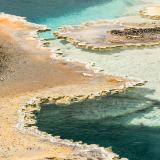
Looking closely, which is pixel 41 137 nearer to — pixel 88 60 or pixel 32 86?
pixel 32 86

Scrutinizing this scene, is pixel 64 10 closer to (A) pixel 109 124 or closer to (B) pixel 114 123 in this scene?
(B) pixel 114 123

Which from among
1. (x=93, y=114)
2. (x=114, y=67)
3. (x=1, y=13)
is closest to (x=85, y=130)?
(x=93, y=114)

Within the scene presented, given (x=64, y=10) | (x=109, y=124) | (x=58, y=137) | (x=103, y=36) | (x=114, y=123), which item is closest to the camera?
(x=58, y=137)

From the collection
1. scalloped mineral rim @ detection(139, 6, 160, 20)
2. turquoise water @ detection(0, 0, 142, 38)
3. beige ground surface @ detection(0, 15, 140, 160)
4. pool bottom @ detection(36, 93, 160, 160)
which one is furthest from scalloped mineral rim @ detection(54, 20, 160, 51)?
pool bottom @ detection(36, 93, 160, 160)

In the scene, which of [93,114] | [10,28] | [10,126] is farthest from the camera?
[10,28]

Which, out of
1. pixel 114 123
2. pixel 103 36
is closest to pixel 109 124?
pixel 114 123

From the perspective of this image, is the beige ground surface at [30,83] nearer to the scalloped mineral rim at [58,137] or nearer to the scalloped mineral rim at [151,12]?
the scalloped mineral rim at [58,137]
